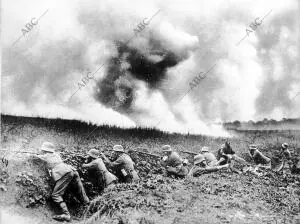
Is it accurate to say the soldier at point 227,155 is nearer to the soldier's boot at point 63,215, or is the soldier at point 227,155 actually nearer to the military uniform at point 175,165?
the military uniform at point 175,165

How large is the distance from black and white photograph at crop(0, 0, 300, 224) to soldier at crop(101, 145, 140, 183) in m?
0.03

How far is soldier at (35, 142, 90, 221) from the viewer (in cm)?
709

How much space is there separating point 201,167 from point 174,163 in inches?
29.6

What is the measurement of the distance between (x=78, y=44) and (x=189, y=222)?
489 cm

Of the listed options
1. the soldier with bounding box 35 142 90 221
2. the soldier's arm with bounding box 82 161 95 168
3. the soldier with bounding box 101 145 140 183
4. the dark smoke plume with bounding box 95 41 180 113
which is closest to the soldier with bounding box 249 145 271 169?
the dark smoke plume with bounding box 95 41 180 113

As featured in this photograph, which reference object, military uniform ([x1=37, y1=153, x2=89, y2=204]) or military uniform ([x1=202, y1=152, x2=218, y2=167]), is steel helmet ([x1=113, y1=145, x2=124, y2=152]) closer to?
military uniform ([x1=37, y1=153, x2=89, y2=204])

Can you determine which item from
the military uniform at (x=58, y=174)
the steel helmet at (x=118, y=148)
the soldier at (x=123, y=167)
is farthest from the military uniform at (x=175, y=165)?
the military uniform at (x=58, y=174)

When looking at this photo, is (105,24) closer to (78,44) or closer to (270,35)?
(78,44)

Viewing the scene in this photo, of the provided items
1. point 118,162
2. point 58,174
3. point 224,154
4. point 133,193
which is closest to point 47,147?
point 58,174

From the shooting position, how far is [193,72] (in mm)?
9234

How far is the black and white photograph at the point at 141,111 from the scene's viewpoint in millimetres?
7328

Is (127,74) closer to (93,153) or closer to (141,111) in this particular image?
(141,111)

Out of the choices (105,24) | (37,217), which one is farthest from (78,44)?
(37,217)

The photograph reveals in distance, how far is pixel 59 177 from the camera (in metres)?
7.19
